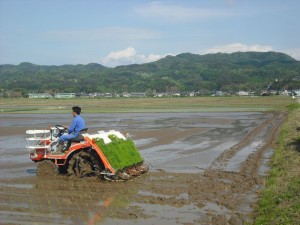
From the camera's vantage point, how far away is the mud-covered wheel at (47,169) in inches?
488

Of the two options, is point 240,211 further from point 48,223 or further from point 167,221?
point 48,223

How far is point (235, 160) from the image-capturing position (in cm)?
1582

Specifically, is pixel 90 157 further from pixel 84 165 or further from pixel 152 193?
pixel 152 193

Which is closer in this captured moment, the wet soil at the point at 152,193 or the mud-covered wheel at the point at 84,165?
the wet soil at the point at 152,193

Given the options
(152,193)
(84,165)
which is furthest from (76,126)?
(152,193)

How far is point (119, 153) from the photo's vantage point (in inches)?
475

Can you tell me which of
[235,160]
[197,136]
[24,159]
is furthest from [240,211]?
[197,136]

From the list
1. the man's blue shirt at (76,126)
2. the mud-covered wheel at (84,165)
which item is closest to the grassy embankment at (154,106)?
the man's blue shirt at (76,126)

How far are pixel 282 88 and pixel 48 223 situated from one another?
165 metres

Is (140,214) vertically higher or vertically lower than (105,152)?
lower

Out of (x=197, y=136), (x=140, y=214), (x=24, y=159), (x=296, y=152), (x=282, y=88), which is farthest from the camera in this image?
(x=282, y=88)

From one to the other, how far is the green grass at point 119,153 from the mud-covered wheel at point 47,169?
168 centimetres

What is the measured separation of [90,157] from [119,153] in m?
0.80

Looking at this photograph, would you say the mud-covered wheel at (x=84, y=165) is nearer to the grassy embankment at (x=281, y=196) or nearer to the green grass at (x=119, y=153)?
the green grass at (x=119, y=153)
